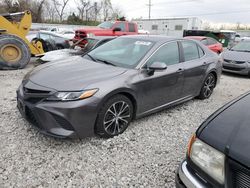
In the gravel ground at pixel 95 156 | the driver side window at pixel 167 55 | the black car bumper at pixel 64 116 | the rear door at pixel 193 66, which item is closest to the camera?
the gravel ground at pixel 95 156

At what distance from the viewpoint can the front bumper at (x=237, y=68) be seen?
24.5 ft

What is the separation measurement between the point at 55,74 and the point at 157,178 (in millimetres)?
1921

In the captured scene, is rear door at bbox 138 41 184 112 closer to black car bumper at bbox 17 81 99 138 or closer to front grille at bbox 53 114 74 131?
black car bumper at bbox 17 81 99 138

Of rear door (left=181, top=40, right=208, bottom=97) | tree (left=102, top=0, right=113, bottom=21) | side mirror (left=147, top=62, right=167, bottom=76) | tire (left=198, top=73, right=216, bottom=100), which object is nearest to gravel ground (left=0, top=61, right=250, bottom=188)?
rear door (left=181, top=40, right=208, bottom=97)

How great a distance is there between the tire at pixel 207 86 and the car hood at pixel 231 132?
2.88 metres

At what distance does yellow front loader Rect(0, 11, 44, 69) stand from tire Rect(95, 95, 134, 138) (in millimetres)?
5650

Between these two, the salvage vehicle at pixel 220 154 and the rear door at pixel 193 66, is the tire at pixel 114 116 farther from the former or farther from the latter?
the rear door at pixel 193 66

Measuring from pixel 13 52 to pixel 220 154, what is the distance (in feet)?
24.5

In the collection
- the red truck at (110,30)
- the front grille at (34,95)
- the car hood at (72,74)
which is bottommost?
the front grille at (34,95)

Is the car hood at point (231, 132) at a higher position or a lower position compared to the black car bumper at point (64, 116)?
higher

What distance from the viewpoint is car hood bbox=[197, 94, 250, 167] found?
4.54ft

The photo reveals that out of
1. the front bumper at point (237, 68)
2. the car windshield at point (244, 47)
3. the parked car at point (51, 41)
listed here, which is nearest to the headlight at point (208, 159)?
the front bumper at point (237, 68)

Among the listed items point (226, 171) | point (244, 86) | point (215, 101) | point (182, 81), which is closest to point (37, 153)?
point (226, 171)

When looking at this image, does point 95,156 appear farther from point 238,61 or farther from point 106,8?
point 106,8
